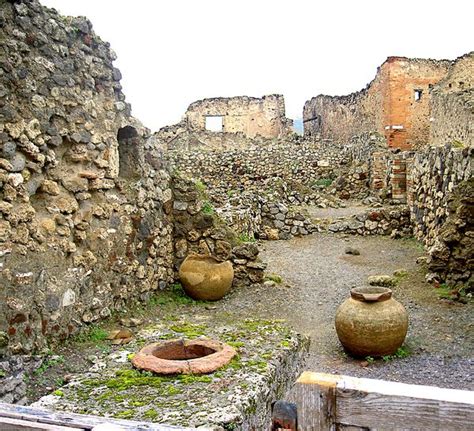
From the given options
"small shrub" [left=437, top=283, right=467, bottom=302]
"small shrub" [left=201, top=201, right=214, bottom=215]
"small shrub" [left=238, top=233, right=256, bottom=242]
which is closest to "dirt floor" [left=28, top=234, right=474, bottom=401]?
"small shrub" [left=437, top=283, right=467, bottom=302]

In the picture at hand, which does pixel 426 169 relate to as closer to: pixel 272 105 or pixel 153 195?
pixel 153 195

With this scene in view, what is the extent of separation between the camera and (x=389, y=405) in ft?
6.52

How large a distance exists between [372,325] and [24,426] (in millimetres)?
4967

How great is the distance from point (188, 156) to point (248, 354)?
15414mm

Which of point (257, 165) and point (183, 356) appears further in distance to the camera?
point (257, 165)

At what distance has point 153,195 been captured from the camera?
8398 millimetres

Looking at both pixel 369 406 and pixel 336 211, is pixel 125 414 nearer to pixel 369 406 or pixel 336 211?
pixel 369 406

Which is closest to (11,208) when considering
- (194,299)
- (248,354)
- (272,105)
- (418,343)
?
(248,354)

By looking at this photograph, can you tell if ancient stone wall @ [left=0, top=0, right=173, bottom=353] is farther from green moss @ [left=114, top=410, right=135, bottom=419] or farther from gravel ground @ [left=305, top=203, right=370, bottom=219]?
gravel ground @ [left=305, top=203, right=370, bottom=219]

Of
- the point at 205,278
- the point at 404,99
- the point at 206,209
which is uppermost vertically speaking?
the point at 404,99

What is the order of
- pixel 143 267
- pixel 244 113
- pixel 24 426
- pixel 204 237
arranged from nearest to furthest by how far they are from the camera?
pixel 24 426 < pixel 143 267 < pixel 204 237 < pixel 244 113

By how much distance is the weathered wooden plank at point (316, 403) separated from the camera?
83.0 inches

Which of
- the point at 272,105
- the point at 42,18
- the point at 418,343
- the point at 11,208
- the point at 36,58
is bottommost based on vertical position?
the point at 418,343

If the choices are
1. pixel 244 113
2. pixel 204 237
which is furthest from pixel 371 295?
pixel 244 113
